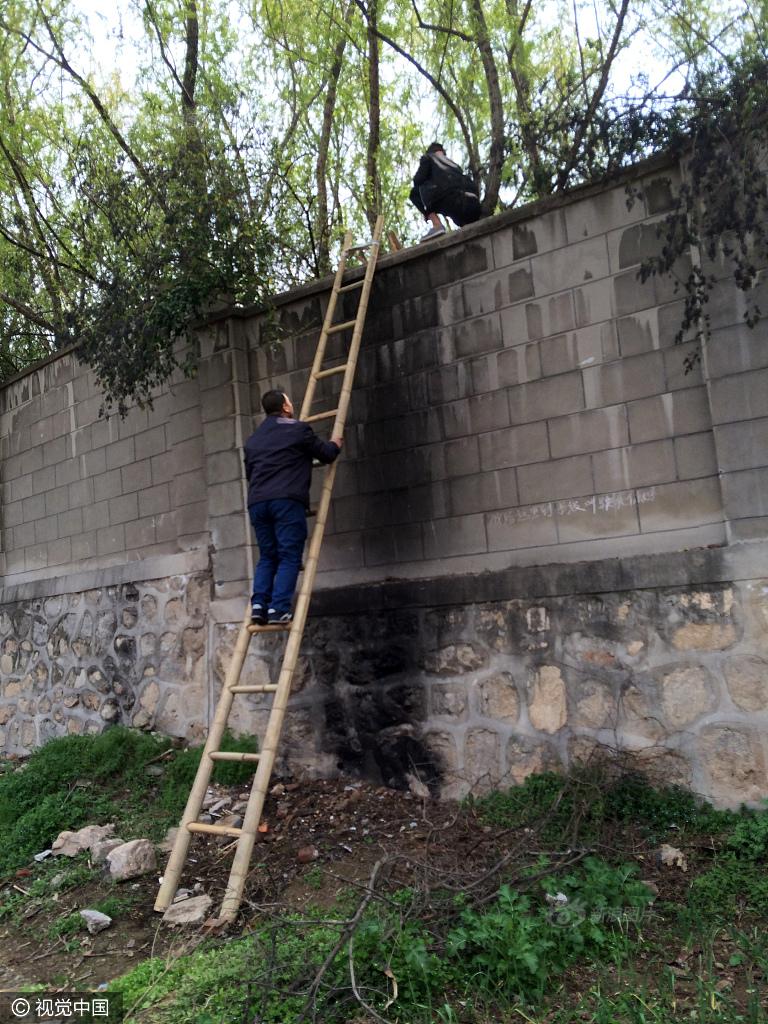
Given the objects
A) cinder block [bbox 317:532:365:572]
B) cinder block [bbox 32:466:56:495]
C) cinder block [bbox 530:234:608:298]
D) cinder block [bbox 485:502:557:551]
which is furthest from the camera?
A: cinder block [bbox 32:466:56:495]

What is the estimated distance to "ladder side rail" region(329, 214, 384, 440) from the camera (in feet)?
16.2

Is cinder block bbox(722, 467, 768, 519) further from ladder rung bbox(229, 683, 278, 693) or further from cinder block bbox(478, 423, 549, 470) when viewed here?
ladder rung bbox(229, 683, 278, 693)

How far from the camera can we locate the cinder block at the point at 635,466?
4.27 m

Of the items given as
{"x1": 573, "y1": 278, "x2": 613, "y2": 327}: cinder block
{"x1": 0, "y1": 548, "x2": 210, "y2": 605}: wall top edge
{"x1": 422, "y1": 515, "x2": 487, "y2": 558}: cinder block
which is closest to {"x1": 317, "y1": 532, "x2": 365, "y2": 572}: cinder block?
{"x1": 422, "y1": 515, "x2": 487, "y2": 558}: cinder block

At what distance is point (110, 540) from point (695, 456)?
4.65m

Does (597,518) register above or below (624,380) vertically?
below

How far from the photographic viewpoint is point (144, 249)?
20.0 ft

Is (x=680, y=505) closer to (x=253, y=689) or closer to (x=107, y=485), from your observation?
(x=253, y=689)

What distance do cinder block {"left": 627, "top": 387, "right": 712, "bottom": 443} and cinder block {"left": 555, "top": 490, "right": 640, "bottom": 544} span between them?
32 centimetres

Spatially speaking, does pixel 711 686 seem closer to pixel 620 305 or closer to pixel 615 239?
pixel 620 305

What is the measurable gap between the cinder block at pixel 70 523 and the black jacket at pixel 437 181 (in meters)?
3.77

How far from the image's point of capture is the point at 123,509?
6906 mm

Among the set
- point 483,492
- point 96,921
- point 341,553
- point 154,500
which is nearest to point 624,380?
point 483,492

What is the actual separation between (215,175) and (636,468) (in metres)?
3.51
